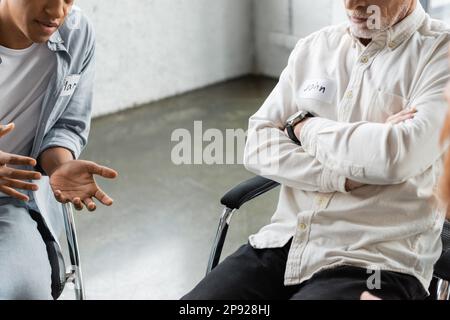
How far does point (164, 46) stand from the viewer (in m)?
5.53

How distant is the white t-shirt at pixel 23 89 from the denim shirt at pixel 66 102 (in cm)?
3

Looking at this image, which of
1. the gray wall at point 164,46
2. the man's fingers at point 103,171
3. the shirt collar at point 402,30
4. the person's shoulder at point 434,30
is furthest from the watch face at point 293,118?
the gray wall at point 164,46

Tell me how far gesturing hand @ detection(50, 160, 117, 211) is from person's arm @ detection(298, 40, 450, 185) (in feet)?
1.95

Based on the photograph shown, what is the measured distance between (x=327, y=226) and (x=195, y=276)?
1333 millimetres

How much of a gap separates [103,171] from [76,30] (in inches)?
20.5

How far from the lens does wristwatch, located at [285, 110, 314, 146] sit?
207 cm

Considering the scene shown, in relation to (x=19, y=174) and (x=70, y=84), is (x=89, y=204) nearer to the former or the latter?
(x=19, y=174)

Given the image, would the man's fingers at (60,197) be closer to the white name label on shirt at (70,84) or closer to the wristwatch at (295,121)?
the white name label on shirt at (70,84)

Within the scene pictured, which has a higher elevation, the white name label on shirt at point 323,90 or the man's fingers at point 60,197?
the white name label on shirt at point 323,90

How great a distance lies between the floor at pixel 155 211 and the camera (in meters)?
3.20

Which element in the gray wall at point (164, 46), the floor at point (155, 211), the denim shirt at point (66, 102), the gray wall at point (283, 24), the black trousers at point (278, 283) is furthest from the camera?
the gray wall at point (283, 24)

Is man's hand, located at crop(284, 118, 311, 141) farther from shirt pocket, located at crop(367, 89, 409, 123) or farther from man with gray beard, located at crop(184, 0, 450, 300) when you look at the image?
shirt pocket, located at crop(367, 89, 409, 123)

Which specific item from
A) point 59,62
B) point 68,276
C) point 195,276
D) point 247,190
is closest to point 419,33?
point 247,190
